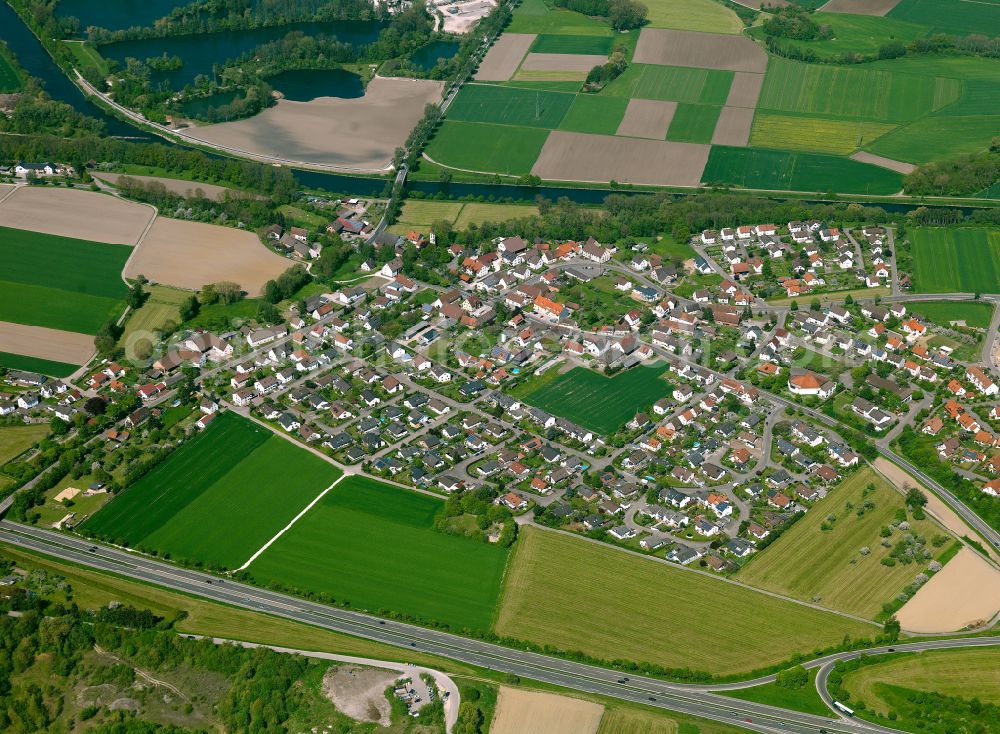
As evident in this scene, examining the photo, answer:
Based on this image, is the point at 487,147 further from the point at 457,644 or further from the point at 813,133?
the point at 457,644

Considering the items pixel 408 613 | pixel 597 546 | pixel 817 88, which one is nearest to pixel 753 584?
pixel 597 546

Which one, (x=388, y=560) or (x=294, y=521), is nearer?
(x=388, y=560)

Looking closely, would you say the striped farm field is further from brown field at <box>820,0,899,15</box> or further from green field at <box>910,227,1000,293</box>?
Result: brown field at <box>820,0,899,15</box>

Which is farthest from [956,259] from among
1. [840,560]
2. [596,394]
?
[840,560]

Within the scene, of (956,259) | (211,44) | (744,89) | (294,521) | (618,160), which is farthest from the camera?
(211,44)

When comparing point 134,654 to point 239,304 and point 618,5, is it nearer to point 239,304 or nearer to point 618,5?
point 239,304

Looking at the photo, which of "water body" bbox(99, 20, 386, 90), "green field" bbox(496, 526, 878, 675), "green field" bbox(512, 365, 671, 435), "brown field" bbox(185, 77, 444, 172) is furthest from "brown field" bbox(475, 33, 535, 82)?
"green field" bbox(496, 526, 878, 675)

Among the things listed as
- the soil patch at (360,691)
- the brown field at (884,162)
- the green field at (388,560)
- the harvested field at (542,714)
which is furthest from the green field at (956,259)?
the soil patch at (360,691)
